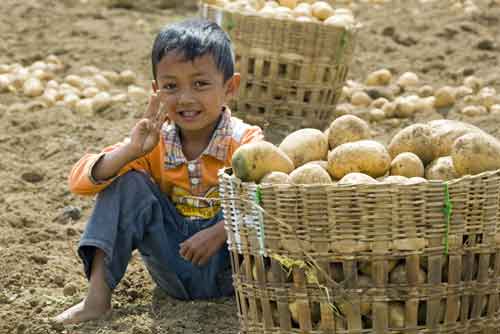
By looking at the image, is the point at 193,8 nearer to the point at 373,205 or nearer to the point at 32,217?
the point at 32,217

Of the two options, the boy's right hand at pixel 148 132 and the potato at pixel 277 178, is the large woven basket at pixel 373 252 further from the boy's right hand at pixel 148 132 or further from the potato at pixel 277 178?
the boy's right hand at pixel 148 132

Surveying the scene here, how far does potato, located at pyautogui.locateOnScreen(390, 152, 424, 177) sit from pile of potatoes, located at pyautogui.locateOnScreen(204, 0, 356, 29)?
8.91ft

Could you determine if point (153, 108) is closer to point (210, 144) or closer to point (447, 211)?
point (210, 144)

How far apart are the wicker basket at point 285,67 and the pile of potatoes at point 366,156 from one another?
239cm

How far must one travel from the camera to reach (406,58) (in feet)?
23.4

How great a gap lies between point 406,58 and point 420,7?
1474mm

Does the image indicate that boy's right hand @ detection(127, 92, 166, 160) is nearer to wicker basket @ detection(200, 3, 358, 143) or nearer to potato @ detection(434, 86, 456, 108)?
wicker basket @ detection(200, 3, 358, 143)

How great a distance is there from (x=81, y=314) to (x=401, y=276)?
1236 millimetres

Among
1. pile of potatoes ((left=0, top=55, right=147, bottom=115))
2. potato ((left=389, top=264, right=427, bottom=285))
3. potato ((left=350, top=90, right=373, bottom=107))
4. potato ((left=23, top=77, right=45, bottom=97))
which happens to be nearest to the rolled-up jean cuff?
potato ((left=389, top=264, right=427, bottom=285))

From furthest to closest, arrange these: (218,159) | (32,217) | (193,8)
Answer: (193,8) → (32,217) → (218,159)

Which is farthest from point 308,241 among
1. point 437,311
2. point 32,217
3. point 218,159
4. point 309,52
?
point 309,52

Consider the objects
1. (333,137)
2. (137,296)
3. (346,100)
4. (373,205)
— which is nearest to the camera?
(373,205)

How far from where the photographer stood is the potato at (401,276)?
236 cm

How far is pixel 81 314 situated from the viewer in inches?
122
